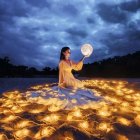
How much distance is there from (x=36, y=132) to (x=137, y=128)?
1449 millimetres

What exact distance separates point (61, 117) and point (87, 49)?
1602 mm

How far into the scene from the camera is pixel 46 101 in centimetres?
514

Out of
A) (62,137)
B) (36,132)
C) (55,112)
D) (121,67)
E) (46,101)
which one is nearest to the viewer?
(62,137)

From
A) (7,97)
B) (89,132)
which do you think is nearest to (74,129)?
(89,132)

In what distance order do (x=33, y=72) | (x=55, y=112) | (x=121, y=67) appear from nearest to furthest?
(x=55, y=112), (x=121, y=67), (x=33, y=72)

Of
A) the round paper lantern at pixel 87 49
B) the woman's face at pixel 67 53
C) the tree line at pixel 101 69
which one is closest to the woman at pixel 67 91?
the woman's face at pixel 67 53

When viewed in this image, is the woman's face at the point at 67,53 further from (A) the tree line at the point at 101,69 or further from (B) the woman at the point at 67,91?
(A) the tree line at the point at 101,69

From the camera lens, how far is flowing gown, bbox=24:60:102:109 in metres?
4.95

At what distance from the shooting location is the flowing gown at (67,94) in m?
4.95

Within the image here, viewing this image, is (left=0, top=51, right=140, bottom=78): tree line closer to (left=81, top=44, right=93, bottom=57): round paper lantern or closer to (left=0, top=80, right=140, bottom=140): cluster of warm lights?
(left=0, top=80, right=140, bottom=140): cluster of warm lights

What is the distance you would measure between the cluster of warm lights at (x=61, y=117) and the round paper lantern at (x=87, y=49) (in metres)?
0.82

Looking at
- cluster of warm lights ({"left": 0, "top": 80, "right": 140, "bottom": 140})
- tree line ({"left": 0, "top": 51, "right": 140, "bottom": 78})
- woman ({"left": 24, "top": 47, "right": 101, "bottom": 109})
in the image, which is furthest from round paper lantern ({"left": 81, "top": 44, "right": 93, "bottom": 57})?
tree line ({"left": 0, "top": 51, "right": 140, "bottom": 78})

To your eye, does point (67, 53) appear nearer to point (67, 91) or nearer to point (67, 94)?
point (67, 91)

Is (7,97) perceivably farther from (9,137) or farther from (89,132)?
(89,132)
